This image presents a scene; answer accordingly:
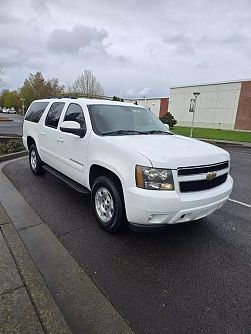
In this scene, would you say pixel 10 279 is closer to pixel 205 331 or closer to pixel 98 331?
pixel 98 331

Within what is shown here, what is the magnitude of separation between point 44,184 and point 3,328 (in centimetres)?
401

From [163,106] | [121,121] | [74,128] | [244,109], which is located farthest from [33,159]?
[163,106]

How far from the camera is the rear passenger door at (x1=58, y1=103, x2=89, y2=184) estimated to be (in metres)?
4.11

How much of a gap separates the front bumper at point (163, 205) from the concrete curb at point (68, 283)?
908 mm

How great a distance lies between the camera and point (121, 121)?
4.25 m

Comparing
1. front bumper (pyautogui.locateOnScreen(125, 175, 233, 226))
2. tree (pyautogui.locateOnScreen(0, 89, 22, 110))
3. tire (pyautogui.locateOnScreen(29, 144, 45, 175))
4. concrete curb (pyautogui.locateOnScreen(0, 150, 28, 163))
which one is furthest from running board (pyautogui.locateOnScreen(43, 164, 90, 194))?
tree (pyautogui.locateOnScreen(0, 89, 22, 110))

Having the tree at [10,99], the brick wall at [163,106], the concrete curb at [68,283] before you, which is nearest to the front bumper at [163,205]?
the concrete curb at [68,283]

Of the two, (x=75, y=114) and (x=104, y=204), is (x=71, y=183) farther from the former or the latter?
(x=75, y=114)

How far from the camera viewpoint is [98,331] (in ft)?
6.92

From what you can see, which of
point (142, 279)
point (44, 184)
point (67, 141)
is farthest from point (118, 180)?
point (44, 184)

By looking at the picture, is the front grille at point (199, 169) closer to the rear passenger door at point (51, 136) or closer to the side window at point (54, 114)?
the rear passenger door at point (51, 136)

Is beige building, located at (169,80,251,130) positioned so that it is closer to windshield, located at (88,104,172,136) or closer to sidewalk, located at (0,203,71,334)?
windshield, located at (88,104,172,136)

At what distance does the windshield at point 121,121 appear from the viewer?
Result: 13.1 feet

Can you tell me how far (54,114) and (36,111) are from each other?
4.17 ft
